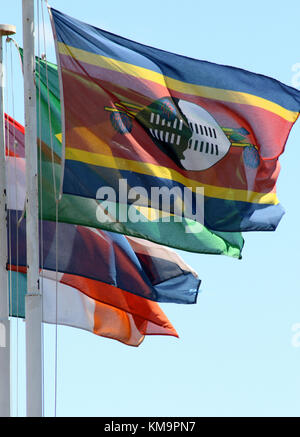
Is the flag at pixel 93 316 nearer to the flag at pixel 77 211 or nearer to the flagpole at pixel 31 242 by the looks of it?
the flag at pixel 77 211

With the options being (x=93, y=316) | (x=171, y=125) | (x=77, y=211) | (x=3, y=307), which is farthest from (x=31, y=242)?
(x=93, y=316)

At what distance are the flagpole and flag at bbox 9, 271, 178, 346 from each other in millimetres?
3733

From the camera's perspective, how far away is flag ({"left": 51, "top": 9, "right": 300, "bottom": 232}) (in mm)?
22109

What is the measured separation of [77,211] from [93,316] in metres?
3.48

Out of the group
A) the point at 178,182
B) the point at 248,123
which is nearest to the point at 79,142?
the point at 178,182

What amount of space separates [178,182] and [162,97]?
4.49 ft

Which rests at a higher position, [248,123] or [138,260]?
[248,123]

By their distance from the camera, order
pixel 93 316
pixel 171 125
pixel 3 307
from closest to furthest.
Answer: pixel 171 125
pixel 3 307
pixel 93 316

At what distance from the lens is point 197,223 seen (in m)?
23.4

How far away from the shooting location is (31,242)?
854 inches

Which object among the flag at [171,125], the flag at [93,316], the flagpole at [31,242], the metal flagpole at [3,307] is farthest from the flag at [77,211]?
the flag at [93,316]

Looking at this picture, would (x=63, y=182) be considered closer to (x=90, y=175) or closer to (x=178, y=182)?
(x=90, y=175)

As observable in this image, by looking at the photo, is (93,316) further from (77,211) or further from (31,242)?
(31,242)

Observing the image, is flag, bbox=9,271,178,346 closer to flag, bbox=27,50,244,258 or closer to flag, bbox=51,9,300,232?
flag, bbox=27,50,244,258
